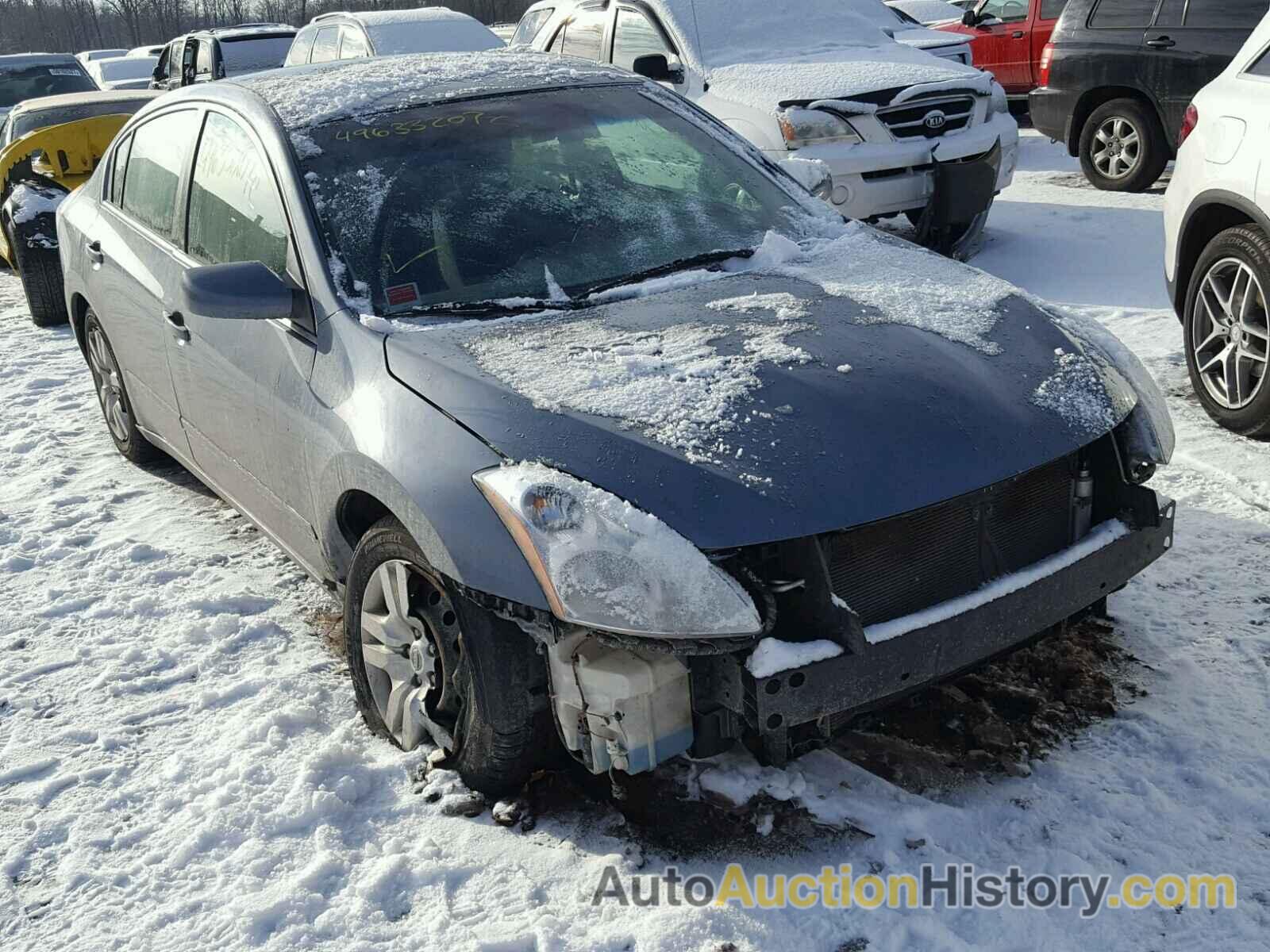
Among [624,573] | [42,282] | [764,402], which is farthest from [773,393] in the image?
[42,282]

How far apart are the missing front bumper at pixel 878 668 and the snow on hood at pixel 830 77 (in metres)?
5.46

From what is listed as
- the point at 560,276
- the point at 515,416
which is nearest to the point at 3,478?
the point at 560,276

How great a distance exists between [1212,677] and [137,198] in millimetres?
4101

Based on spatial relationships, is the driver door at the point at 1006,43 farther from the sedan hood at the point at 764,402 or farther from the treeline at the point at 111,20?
the treeline at the point at 111,20

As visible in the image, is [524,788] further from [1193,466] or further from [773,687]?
[1193,466]

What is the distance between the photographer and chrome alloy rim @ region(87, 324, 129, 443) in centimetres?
542

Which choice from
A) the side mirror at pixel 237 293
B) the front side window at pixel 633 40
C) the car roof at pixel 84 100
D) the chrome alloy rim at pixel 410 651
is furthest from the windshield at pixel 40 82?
the chrome alloy rim at pixel 410 651

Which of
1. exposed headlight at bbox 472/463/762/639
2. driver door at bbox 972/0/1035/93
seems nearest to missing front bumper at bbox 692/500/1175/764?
exposed headlight at bbox 472/463/762/639

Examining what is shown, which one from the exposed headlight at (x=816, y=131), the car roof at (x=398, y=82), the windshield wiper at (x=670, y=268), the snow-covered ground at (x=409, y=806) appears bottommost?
the snow-covered ground at (x=409, y=806)


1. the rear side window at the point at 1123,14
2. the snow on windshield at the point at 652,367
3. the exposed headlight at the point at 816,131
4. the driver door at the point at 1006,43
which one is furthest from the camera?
the driver door at the point at 1006,43

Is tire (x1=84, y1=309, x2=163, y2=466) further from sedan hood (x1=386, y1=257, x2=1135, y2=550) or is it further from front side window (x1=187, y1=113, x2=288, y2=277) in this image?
sedan hood (x1=386, y1=257, x2=1135, y2=550)

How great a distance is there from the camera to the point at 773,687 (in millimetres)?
2578

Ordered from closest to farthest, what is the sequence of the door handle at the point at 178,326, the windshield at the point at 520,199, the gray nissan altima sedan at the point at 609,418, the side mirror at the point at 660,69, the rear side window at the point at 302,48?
the gray nissan altima sedan at the point at 609,418
the windshield at the point at 520,199
the door handle at the point at 178,326
the side mirror at the point at 660,69
the rear side window at the point at 302,48

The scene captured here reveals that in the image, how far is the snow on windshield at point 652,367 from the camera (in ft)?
9.16
